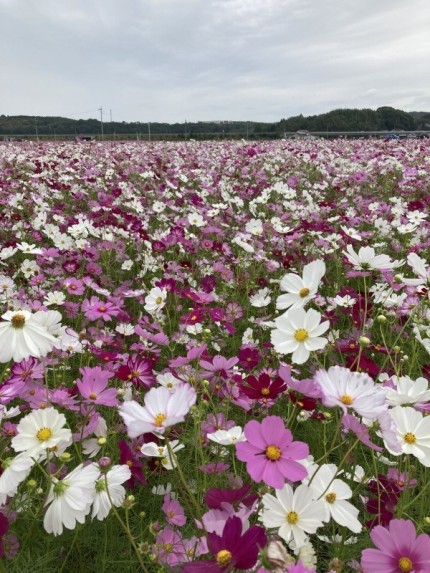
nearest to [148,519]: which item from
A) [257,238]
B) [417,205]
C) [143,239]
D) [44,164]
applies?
[143,239]

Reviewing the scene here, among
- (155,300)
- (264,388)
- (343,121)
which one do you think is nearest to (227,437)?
(264,388)

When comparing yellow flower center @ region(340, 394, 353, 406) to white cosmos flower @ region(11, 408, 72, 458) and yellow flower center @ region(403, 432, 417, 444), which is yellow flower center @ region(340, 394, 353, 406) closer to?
yellow flower center @ region(403, 432, 417, 444)

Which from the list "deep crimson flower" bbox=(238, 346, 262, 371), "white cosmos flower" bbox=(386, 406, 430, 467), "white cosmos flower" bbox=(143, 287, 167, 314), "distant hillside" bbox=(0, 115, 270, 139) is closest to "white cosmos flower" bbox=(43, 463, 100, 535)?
"white cosmos flower" bbox=(386, 406, 430, 467)

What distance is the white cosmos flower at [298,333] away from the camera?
934 mm

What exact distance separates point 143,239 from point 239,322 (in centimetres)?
83

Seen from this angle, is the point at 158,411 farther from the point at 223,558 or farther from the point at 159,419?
the point at 223,558

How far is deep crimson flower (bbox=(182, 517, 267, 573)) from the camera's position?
551 mm

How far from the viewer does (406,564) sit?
616 mm

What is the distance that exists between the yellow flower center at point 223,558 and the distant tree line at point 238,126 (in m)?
20.6

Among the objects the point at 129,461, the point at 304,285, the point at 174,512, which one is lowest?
the point at 174,512

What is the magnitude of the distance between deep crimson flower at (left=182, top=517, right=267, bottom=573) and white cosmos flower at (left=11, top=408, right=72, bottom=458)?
14.0 inches

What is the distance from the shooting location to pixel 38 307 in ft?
5.59

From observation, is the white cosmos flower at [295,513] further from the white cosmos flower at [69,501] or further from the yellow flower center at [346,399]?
the white cosmos flower at [69,501]

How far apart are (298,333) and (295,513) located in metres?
0.35
